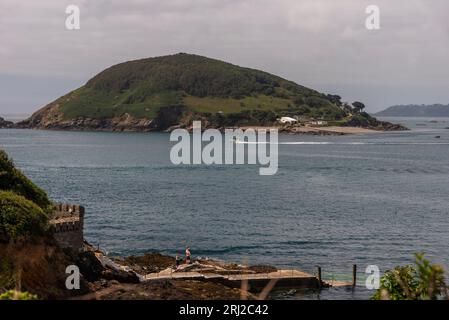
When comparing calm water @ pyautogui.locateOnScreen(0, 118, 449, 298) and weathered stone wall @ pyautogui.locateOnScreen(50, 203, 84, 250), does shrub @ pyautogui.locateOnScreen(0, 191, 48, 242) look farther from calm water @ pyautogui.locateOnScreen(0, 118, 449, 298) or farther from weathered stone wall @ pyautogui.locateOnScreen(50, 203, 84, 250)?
calm water @ pyautogui.locateOnScreen(0, 118, 449, 298)

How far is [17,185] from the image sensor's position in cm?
3669

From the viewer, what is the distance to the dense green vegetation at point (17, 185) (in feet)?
119

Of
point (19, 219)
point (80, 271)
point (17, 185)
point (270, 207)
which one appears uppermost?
point (17, 185)

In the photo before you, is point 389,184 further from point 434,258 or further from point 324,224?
point 434,258

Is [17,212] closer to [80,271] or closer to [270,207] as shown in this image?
[80,271]

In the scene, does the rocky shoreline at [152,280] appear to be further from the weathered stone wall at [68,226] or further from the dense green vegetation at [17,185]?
the dense green vegetation at [17,185]

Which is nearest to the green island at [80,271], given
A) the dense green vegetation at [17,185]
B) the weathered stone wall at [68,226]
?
the dense green vegetation at [17,185]

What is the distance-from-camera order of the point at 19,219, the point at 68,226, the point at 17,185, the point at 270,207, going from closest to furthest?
the point at 19,219, the point at 68,226, the point at 17,185, the point at 270,207

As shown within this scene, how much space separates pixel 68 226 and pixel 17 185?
387 centimetres

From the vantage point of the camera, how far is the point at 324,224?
216 ft

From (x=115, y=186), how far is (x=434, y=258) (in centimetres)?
5505

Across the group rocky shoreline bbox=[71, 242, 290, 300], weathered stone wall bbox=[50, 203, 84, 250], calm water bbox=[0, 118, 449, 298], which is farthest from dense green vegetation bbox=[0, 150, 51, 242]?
calm water bbox=[0, 118, 449, 298]

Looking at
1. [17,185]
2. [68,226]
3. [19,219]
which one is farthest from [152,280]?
[19,219]
